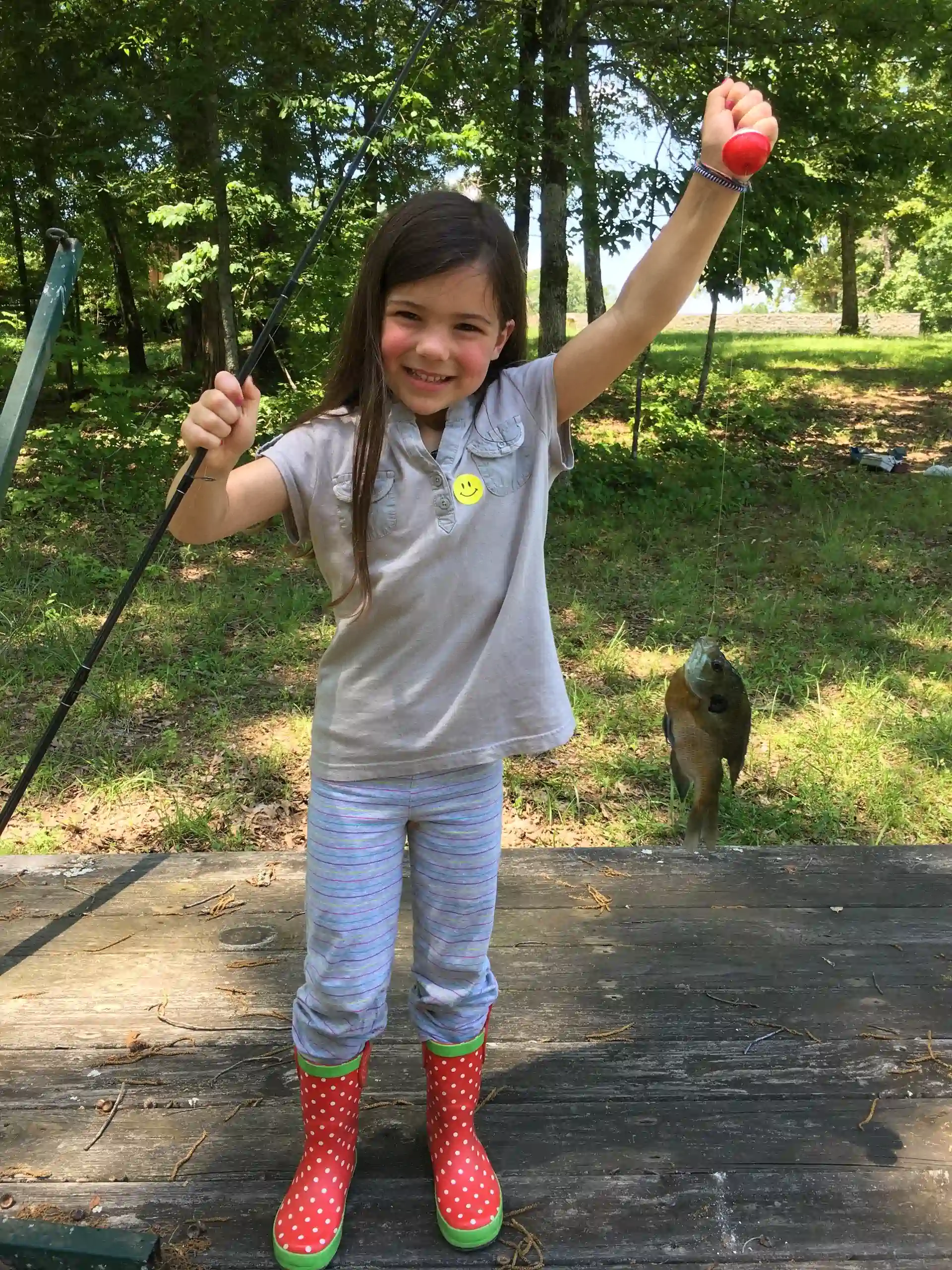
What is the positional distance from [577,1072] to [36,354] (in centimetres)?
162

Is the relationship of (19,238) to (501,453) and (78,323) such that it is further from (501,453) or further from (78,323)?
(501,453)

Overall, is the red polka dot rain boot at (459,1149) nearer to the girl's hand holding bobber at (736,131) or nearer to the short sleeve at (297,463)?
the short sleeve at (297,463)

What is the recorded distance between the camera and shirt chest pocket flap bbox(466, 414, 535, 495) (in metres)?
1.54

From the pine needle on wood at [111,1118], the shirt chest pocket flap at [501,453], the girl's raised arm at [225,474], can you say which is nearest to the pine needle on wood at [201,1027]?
the pine needle on wood at [111,1118]

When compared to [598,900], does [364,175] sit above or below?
above

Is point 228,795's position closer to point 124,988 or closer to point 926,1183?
point 124,988

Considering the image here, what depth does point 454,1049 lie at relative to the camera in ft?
5.51

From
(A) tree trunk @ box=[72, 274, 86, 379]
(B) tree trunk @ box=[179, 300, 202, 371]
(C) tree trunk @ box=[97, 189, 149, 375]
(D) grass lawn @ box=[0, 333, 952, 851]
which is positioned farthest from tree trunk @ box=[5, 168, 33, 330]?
(D) grass lawn @ box=[0, 333, 952, 851]

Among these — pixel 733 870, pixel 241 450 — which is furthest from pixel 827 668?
pixel 241 450

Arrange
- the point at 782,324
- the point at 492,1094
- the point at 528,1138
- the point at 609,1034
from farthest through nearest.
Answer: the point at 782,324
the point at 609,1034
the point at 492,1094
the point at 528,1138

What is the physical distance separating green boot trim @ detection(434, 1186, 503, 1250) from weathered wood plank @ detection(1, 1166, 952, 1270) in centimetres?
1

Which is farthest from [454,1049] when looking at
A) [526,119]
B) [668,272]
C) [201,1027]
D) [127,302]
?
[127,302]

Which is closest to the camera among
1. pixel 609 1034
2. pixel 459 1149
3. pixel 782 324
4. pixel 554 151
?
pixel 459 1149

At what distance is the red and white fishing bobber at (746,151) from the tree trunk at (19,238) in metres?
9.14
